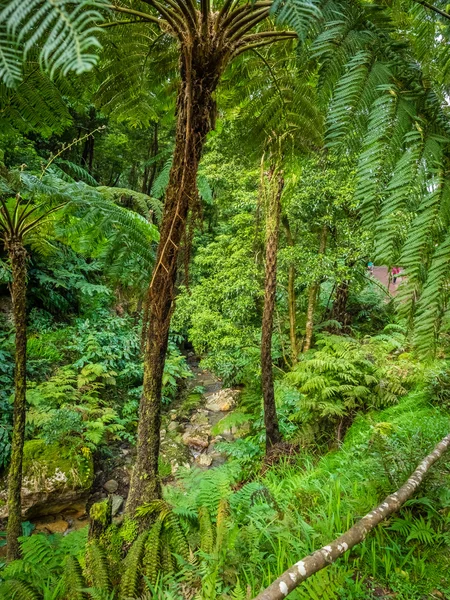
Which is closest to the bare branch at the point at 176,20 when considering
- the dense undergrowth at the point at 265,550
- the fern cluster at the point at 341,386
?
the dense undergrowth at the point at 265,550

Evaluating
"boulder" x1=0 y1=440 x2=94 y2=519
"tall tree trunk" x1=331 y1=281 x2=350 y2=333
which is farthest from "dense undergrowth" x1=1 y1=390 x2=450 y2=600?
"tall tree trunk" x1=331 y1=281 x2=350 y2=333

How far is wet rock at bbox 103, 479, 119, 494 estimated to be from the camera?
4.42 m

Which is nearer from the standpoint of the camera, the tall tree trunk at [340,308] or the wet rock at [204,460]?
the wet rock at [204,460]

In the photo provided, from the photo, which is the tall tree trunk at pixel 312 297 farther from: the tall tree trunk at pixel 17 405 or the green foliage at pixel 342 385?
the tall tree trunk at pixel 17 405

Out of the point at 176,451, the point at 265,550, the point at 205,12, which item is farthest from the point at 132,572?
the point at 176,451

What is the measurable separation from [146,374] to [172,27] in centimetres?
147

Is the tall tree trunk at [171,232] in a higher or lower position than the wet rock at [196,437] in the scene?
higher

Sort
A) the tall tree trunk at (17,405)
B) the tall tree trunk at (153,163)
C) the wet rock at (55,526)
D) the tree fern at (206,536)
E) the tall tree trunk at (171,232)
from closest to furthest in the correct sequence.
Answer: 1. the tall tree trunk at (171,232)
2. the tree fern at (206,536)
3. the tall tree trunk at (17,405)
4. the wet rock at (55,526)
5. the tall tree trunk at (153,163)

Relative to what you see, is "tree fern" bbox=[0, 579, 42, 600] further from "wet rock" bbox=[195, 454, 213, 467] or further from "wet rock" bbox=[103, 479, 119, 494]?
"wet rock" bbox=[195, 454, 213, 467]

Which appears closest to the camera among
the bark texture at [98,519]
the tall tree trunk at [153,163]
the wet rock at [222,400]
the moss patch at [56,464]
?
the bark texture at [98,519]

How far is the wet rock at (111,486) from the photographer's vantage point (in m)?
4.42

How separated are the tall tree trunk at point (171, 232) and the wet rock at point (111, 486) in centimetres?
325

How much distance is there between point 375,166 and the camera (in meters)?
0.79

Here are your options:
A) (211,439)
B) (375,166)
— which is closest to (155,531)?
(375,166)
